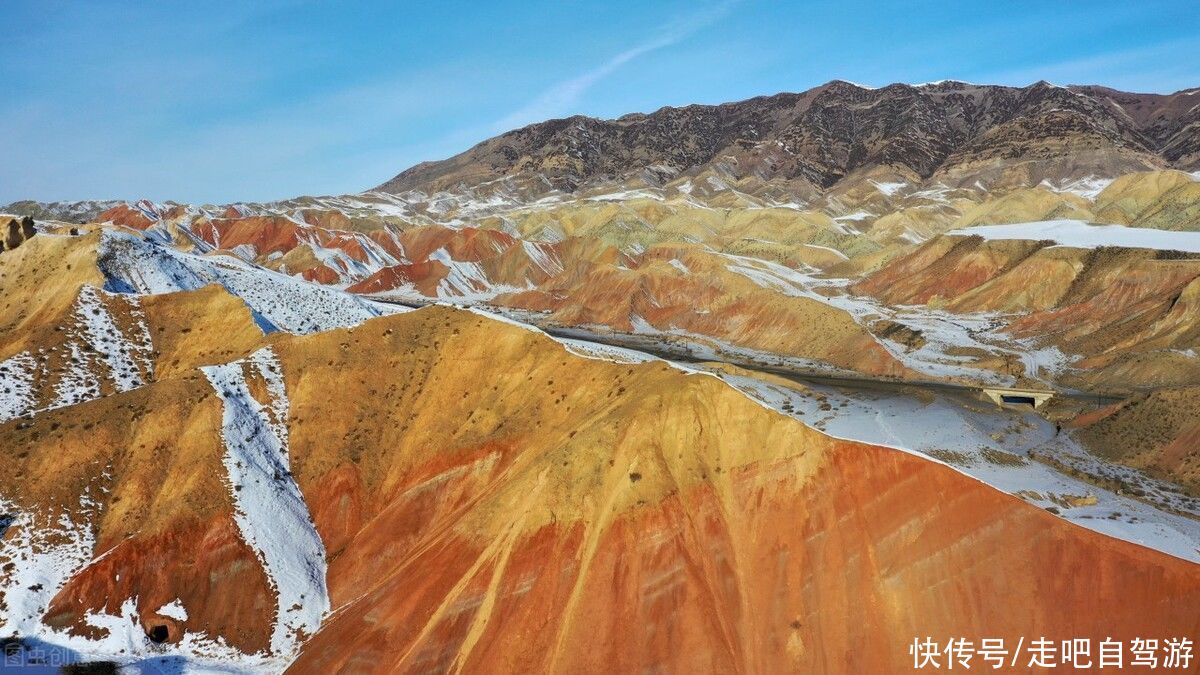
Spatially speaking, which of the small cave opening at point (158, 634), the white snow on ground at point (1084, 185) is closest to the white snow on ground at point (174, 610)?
the small cave opening at point (158, 634)

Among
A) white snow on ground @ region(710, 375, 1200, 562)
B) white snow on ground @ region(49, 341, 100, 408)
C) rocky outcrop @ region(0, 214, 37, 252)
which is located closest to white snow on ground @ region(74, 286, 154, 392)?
white snow on ground @ region(49, 341, 100, 408)

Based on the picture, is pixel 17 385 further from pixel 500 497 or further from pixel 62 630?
pixel 500 497

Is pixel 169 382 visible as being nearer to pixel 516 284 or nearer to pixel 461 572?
pixel 461 572

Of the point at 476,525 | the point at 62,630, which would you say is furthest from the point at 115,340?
the point at 476,525

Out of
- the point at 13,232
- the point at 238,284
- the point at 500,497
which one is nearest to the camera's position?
the point at 500,497

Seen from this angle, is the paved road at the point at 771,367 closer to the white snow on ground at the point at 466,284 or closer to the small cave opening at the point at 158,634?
the white snow on ground at the point at 466,284

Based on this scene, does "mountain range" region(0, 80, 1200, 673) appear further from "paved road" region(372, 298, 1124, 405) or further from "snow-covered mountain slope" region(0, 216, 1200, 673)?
"paved road" region(372, 298, 1124, 405)
